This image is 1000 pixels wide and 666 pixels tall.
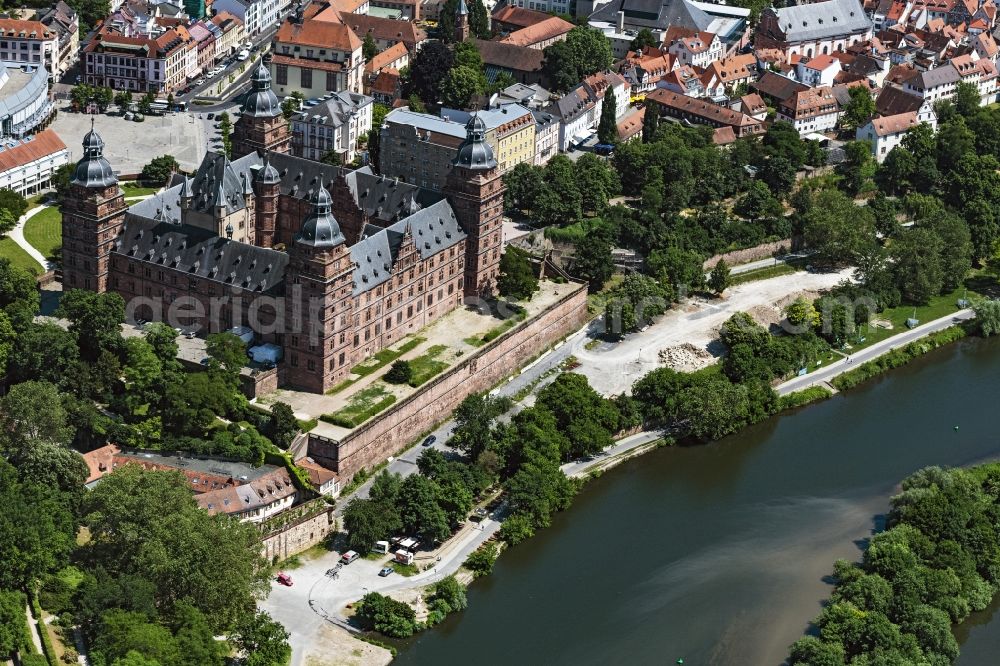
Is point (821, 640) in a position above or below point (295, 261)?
below

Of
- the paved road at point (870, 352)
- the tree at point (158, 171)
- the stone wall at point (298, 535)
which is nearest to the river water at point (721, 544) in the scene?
the paved road at point (870, 352)

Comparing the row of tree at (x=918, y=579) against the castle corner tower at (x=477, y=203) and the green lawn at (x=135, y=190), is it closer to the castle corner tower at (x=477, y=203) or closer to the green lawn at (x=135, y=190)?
the castle corner tower at (x=477, y=203)

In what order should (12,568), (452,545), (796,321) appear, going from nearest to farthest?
1. (12,568)
2. (452,545)
3. (796,321)

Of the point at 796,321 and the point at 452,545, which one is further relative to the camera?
the point at 796,321

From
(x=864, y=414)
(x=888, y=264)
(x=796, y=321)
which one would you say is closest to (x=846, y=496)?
(x=864, y=414)

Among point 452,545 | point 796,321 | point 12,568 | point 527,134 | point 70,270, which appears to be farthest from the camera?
point 527,134

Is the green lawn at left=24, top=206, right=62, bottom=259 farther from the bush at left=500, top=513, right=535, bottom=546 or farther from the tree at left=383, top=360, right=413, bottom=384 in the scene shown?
the bush at left=500, top=513, right=535, bottom=546

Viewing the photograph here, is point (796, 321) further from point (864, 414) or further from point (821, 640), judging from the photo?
point (821, 640)
